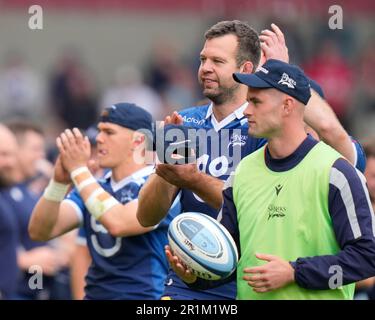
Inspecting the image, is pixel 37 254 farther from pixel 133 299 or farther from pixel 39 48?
pixel 39 48

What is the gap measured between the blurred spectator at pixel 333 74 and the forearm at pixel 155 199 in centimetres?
1442

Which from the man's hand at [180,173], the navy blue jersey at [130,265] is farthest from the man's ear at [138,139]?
the man's hand at [180,173]

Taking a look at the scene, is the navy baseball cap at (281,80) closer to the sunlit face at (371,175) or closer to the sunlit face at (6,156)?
the sunlit face at (371,175)

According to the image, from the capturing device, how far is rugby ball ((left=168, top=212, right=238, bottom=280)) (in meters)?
6.62

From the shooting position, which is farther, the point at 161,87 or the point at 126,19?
the point at 126,19

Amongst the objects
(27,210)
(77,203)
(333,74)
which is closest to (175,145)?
(77,203)

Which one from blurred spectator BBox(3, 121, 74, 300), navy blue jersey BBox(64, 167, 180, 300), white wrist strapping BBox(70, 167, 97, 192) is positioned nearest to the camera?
white wrist strapping BBox(70, 167, 97, 192)

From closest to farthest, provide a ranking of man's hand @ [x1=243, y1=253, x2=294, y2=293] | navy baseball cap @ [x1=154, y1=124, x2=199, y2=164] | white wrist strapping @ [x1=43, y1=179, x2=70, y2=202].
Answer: man's hand @ [x1=243, y1=253, x2=294, y2=293] < navy baseball cap @ [x1=154, y1=124, x2=199, y2=164] < white wrist strapping @ [x1=43, y1=179, x2=70, y2=202]

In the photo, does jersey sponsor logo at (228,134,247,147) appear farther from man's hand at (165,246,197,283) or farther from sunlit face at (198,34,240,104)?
man's hand at (165,246,197,283)

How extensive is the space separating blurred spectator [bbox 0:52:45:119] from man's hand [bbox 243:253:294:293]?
1723 cm

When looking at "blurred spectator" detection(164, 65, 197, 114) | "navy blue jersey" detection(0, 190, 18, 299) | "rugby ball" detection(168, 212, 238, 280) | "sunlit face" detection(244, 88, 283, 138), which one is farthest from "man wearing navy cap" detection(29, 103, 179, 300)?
"blurred spectator" detection(164, 65, 197, 114)
